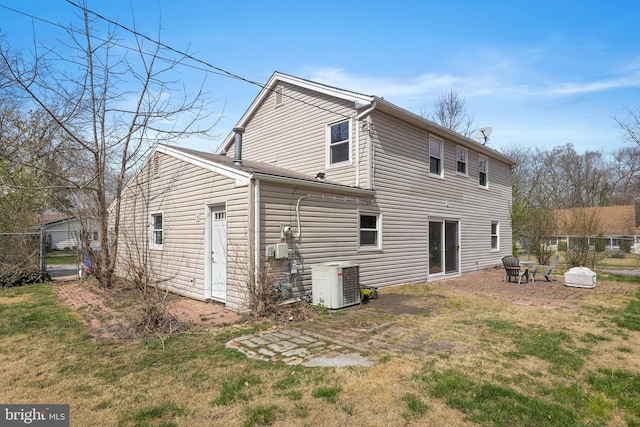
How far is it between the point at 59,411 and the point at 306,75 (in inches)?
406

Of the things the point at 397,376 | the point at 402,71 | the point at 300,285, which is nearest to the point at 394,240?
the point at 300,285

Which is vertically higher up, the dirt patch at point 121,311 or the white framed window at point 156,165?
the white framed window at point 156,165

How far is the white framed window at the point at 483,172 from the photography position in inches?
584

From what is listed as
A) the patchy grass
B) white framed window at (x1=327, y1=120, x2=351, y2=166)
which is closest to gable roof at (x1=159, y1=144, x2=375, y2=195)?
white framed window at (x1=327, y1=120, x2=351, y2=166)

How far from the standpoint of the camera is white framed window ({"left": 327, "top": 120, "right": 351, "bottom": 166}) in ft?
33.5

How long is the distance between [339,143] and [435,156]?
4022 millimetres

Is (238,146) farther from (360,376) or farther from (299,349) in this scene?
(360,376)

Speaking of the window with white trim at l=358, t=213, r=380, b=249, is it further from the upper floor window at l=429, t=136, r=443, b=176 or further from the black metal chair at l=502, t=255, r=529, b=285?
the black metal chair at l=502, t=255, r=529, b=285

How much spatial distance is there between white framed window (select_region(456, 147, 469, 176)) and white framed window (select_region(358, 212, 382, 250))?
5.35 m

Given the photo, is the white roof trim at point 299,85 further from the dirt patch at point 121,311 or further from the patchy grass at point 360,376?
the patchy grass at point 360,376

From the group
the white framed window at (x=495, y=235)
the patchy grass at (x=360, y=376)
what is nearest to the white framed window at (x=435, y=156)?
the white framed window at (x=495, y=235)

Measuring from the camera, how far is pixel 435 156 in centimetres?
1232

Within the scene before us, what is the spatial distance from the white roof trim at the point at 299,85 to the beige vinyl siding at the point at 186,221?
3.15 metres

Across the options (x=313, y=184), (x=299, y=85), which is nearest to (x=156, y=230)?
(x=313, y=184)
